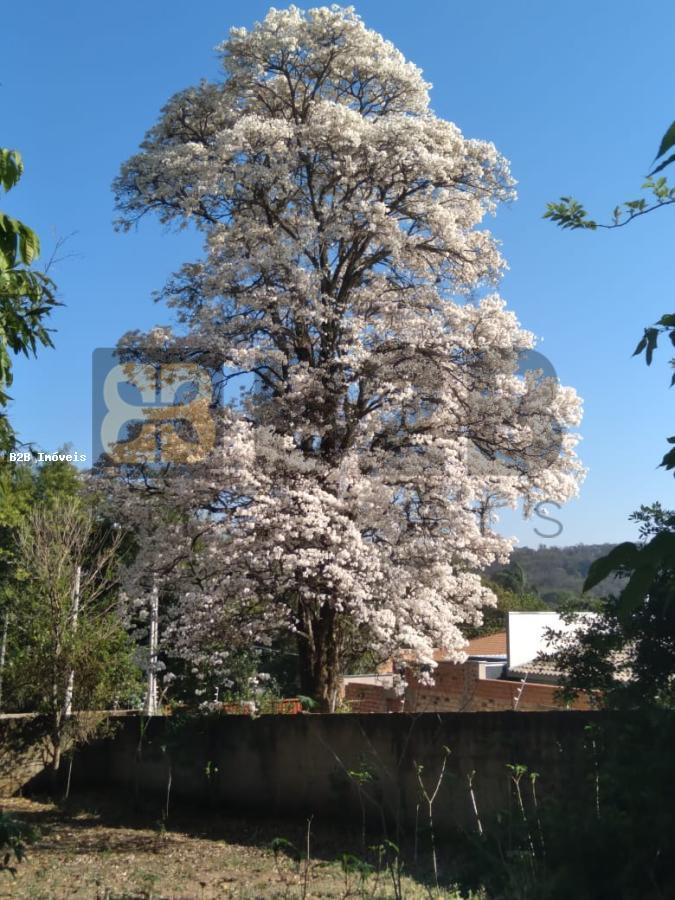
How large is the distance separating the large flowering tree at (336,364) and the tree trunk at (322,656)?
4 centimetres

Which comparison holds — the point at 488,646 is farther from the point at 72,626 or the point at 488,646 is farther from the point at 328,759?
the point at 328,759

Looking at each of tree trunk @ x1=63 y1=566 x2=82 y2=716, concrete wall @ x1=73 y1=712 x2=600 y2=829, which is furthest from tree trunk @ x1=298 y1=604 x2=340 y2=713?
tree trunk @ x1=63 y1=566 x2=82 y2=716

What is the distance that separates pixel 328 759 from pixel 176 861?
7.72 ft

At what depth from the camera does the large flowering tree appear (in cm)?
1306

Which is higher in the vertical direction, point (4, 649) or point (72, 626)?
point (72, 626)

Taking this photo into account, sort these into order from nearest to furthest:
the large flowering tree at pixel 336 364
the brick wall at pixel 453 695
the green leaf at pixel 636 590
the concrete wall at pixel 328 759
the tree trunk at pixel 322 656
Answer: the green leaf at pixel 636 590 < the concrete wall at pixel 328 759 < the large flowering tree at pixel 336 364 < the tree trunk at pixel 322 656 < the brick wall at pixel 453 695

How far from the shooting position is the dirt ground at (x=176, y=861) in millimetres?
7969

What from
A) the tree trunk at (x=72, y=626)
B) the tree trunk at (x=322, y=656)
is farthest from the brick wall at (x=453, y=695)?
the tree trunk at (x=72, y=626)

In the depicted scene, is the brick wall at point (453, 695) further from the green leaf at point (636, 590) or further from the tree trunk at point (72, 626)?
the green leaf at point (636, 590)

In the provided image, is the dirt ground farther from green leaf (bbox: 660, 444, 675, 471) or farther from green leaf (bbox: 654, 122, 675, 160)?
green leaf (bbox: 654, 122, 675, 160)

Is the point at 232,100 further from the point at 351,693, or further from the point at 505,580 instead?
the point at 505,580

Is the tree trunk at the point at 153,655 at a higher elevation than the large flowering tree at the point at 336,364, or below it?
below

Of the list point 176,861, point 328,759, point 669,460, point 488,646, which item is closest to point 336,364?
point 328,759

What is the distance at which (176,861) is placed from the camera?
32.8 ft
